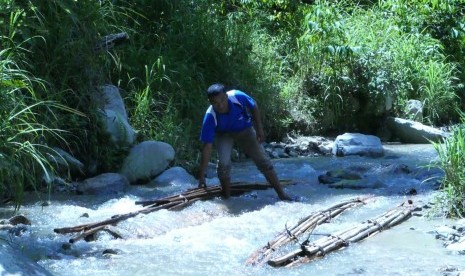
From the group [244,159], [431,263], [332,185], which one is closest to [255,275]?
[431,263]

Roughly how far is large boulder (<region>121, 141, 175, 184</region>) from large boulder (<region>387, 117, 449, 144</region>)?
5.17 meters

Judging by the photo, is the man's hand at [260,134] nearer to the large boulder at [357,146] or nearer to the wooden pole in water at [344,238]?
the wooden pole in water at [344,238]

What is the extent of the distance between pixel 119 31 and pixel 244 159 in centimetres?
263

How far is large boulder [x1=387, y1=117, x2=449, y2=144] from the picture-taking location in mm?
13477

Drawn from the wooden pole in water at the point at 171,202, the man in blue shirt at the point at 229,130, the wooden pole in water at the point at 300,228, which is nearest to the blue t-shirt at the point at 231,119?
the man in blue shirt at the point at 229,130

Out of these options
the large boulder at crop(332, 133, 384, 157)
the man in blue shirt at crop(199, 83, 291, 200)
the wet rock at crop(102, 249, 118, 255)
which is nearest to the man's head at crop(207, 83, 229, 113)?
the man in blue shirt at crop(199, 83, 291, 200)

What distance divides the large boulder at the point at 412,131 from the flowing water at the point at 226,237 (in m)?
3.92

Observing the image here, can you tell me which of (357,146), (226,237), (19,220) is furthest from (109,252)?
(357,146)

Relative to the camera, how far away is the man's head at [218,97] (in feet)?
25.5

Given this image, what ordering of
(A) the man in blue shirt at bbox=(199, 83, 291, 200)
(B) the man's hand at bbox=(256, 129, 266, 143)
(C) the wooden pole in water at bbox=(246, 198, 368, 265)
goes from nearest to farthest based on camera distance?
(C) the wooden pole in water at bbox=(246, 198, 368, 265) < (A) the man in blue shirt at bbox=(199, 83, 291, 200) < (B) the man's hand at bbox=(256, 129, 266, 143)

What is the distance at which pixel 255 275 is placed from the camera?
584 centimetres

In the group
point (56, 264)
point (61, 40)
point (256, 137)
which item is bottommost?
point (56, 264)

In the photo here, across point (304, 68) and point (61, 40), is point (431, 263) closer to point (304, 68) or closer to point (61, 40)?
point (61, 40)

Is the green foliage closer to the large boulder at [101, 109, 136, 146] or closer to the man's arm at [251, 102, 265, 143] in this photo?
the man's arm at [251, 102, 265, 143]
